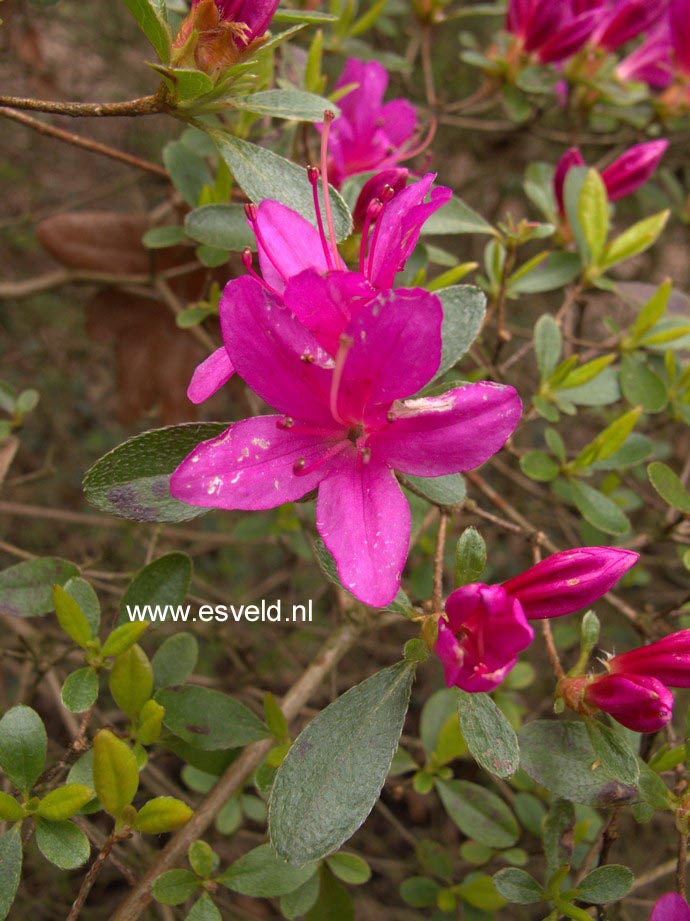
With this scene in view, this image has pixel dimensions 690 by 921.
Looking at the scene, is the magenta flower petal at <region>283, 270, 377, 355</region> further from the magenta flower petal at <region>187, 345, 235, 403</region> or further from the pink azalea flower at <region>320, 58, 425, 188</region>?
the pink azalea flower at <region>320, 58, 425, 188</region>

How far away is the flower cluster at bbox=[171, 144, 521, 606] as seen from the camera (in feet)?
2.40

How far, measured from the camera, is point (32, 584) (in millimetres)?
1043

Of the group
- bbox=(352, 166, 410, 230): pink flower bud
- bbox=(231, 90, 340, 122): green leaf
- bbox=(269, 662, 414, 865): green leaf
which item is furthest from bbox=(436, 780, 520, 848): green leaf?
bbox=(231, 90, 340, 122): green leaf

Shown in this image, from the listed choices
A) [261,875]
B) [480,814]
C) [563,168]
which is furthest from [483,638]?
[563,168]

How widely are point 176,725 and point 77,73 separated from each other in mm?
2304

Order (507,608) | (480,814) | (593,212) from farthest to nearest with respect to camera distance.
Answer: (593,212)
(480,814)
(507,608)

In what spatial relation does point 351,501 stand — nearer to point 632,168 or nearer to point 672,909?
point 672,909

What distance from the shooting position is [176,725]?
3.19 ft

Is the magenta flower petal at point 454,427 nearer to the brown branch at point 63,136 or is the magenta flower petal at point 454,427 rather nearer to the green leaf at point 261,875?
the green leaf at point 261,875

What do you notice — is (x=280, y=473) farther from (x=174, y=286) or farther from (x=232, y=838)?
(x=232, y=838)

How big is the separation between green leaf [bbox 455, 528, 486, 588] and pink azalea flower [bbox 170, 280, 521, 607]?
0.31 feet

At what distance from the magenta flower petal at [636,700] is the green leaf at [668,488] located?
342 millimetres

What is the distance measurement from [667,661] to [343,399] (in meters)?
0.43

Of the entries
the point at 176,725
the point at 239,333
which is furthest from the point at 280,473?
the point at 176,725
